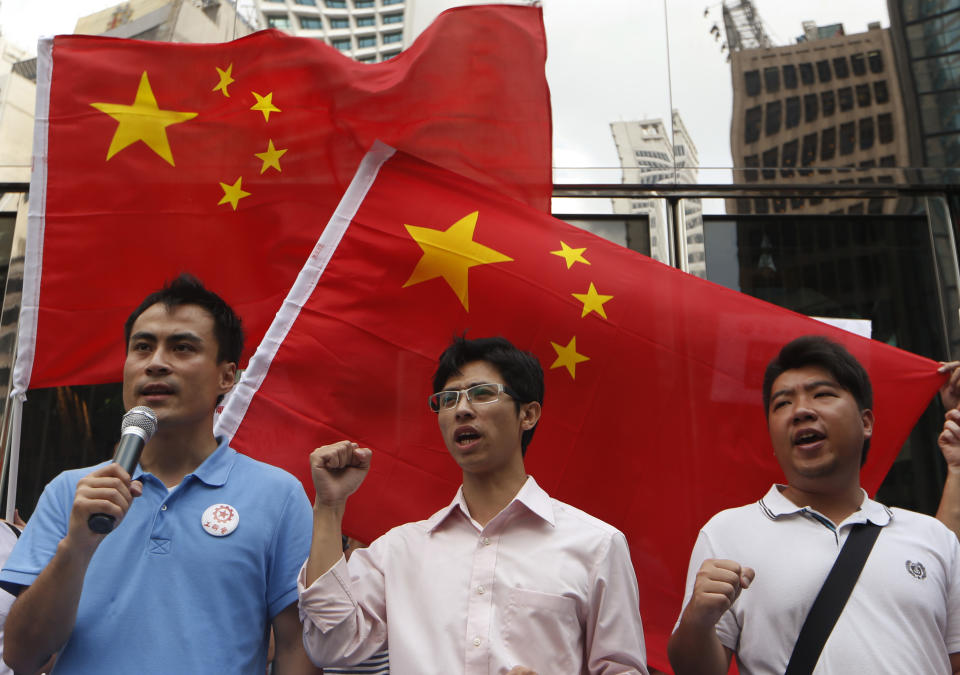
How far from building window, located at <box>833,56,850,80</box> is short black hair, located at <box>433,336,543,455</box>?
3362 mm

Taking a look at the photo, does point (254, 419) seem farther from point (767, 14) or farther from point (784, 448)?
point (767, 14)

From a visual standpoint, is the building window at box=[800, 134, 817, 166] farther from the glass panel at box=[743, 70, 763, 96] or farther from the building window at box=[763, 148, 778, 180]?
the glass panel at box=[743, 70, 763, 96]

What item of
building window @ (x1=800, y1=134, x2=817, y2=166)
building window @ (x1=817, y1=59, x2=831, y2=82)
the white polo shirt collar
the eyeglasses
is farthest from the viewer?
building window @ (x1=817, y1=59, x2=831, y2=82)

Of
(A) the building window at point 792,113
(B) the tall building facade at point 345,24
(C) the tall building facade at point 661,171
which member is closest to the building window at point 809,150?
(A) the building window at point 792,113

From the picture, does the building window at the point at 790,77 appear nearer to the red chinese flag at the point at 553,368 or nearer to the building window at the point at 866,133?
the building window at the point at 866,133

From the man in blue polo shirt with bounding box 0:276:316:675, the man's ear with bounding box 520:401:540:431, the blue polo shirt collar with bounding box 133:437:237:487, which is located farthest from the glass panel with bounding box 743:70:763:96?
the blue polo shirt collar with bounding box 133:437:237:487

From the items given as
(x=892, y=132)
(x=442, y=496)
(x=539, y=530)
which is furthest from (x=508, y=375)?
(x=892, y=132)

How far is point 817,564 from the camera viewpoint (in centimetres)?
278

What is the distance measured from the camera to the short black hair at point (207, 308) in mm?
3094

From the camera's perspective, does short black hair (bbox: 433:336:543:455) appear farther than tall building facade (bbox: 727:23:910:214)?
No

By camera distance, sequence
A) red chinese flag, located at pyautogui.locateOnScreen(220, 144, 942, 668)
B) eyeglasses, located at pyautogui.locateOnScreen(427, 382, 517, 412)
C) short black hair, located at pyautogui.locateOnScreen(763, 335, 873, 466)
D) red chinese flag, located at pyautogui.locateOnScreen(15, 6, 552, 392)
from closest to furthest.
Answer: eyeglasses, located at pyautogui.locateOnScreen(427, 382, 517, 412) → short black hair, located at pyautogui.locateOnScreen(763, 335, 873, 466) → red chinese flag, located at pyautogui.locateOnScreen(220, 144, 942, 668) → red chinese flag, located at pyautogui.locateOnScreen(15, 6, 552, 392)

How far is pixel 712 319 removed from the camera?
13.1ft

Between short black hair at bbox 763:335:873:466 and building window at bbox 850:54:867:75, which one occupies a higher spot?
building window at bbox 850:54:867:75

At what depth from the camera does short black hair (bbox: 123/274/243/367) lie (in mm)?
3094
